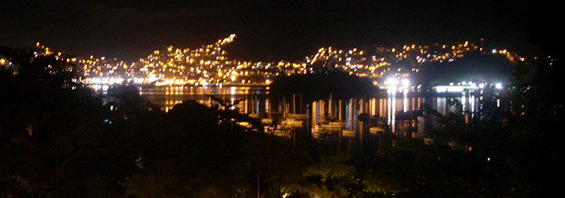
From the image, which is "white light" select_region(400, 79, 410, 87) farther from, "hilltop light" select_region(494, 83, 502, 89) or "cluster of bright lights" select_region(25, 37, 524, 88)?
"hilltop light" select_region(494, 83, 502, 89)

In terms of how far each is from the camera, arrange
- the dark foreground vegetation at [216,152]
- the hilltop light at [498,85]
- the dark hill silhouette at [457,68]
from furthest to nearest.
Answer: the dark hill silhouette at [457,68], the hilltop light at [498,85], the dark foreground vegetation at [216,152]

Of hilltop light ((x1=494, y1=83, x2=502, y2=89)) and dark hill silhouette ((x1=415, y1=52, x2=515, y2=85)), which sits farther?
dark hill silhouette ((x1=415, y1=52, x2=515, y2=85))

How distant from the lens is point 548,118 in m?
3.41

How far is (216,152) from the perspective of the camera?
311 inches

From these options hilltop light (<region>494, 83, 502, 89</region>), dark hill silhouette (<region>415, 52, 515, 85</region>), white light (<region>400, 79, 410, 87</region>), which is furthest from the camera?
white light (<region>400, 79, 410, 87</region>)

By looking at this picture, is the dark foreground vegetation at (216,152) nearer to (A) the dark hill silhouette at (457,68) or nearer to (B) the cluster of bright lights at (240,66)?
(A) the dark hill silhouette at (457,68)

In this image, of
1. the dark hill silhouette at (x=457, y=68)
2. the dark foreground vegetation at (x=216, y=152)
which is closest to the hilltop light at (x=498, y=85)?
the dark foreground vegetation at (x=216, y=152)

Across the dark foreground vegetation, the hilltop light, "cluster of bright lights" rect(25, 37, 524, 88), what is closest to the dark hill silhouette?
"cluster of bright lights" rect(25, 37, 524, 88)

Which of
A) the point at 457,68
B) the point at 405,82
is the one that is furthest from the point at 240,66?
the point at 457,68

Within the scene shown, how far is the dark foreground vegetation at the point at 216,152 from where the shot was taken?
3.61 m

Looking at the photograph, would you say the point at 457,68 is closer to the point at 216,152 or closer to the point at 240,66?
the point at 240,66

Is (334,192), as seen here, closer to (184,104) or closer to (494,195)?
(184,104)

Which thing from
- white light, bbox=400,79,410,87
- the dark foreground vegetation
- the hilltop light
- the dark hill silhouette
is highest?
the dark hill silhouette

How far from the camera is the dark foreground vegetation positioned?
11.8 feet
